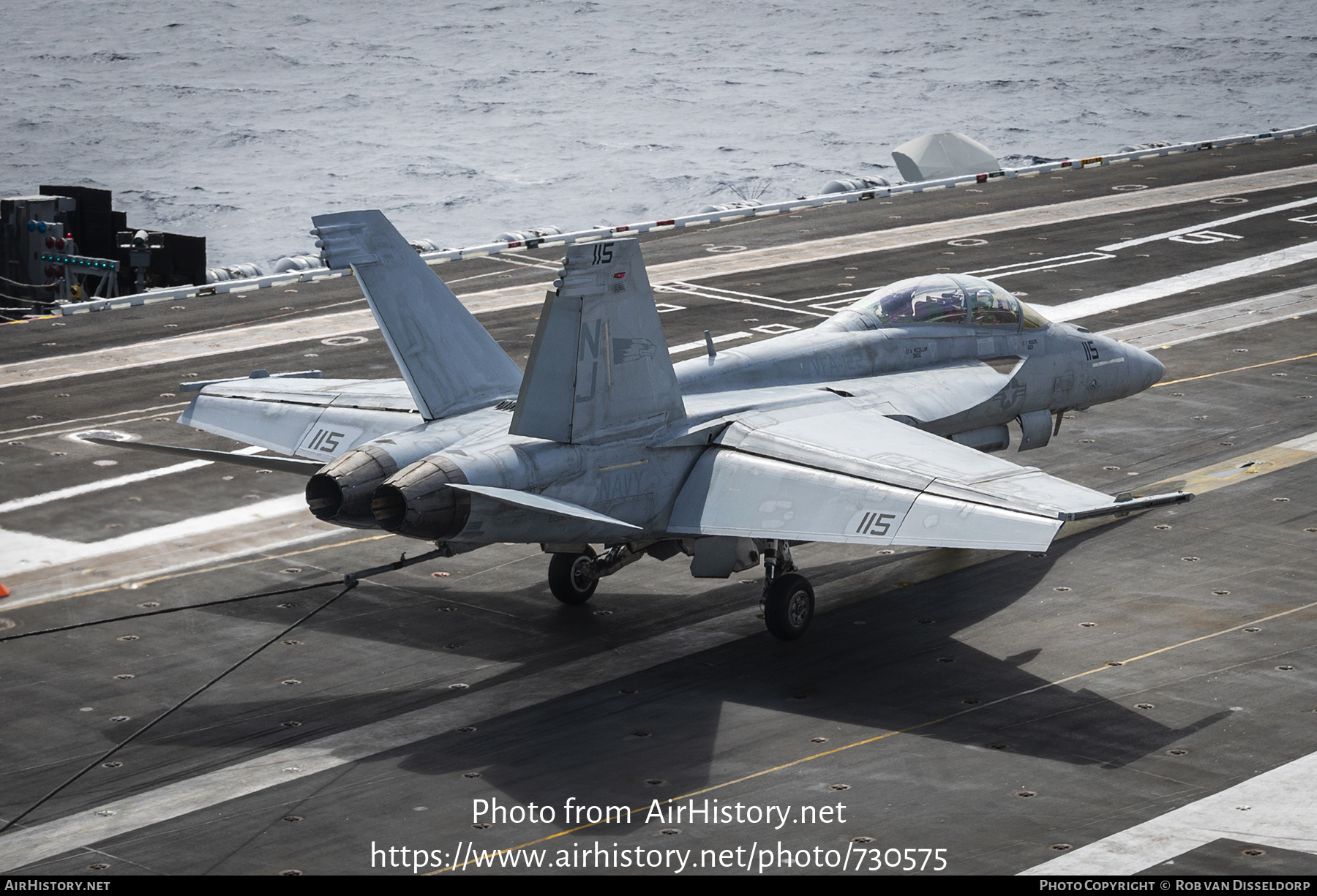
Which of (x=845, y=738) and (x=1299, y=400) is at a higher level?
(x=1299, y=400)

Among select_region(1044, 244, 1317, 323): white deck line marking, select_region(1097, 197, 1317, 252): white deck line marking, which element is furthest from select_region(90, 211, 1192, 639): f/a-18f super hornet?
select_region(1097, 197, 1317, 252): white deck line marking

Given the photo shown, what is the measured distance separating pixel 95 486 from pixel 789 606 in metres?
14.7

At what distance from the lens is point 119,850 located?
49.5 feet

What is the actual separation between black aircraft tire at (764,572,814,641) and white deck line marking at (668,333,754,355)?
53.2ft

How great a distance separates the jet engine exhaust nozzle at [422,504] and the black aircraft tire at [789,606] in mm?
4585

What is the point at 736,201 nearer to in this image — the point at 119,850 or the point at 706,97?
the point at 706,97

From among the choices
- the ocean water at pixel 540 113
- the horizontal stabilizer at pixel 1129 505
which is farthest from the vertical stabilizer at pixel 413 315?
the ocean water at pixel 540 113

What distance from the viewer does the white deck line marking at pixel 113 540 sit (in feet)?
79.9

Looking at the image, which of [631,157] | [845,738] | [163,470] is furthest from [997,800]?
[631,157]

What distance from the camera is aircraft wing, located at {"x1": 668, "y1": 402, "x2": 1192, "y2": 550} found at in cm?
1780

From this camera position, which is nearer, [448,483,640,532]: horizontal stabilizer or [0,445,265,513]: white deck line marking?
[448,483,640,532]: horizontal stabilizer

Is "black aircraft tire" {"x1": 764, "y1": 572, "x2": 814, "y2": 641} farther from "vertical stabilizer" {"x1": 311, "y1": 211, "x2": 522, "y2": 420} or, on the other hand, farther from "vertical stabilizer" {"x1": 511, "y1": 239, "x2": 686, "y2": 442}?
"vertical stabilizer" {"x1": 311, "y1": 211, "x2": 522, "y2": 420}

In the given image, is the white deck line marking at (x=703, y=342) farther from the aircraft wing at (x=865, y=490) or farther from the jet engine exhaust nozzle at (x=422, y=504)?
the jet engine exhaust nozzle at (x=422, y=504)

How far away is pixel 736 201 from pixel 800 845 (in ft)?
367
